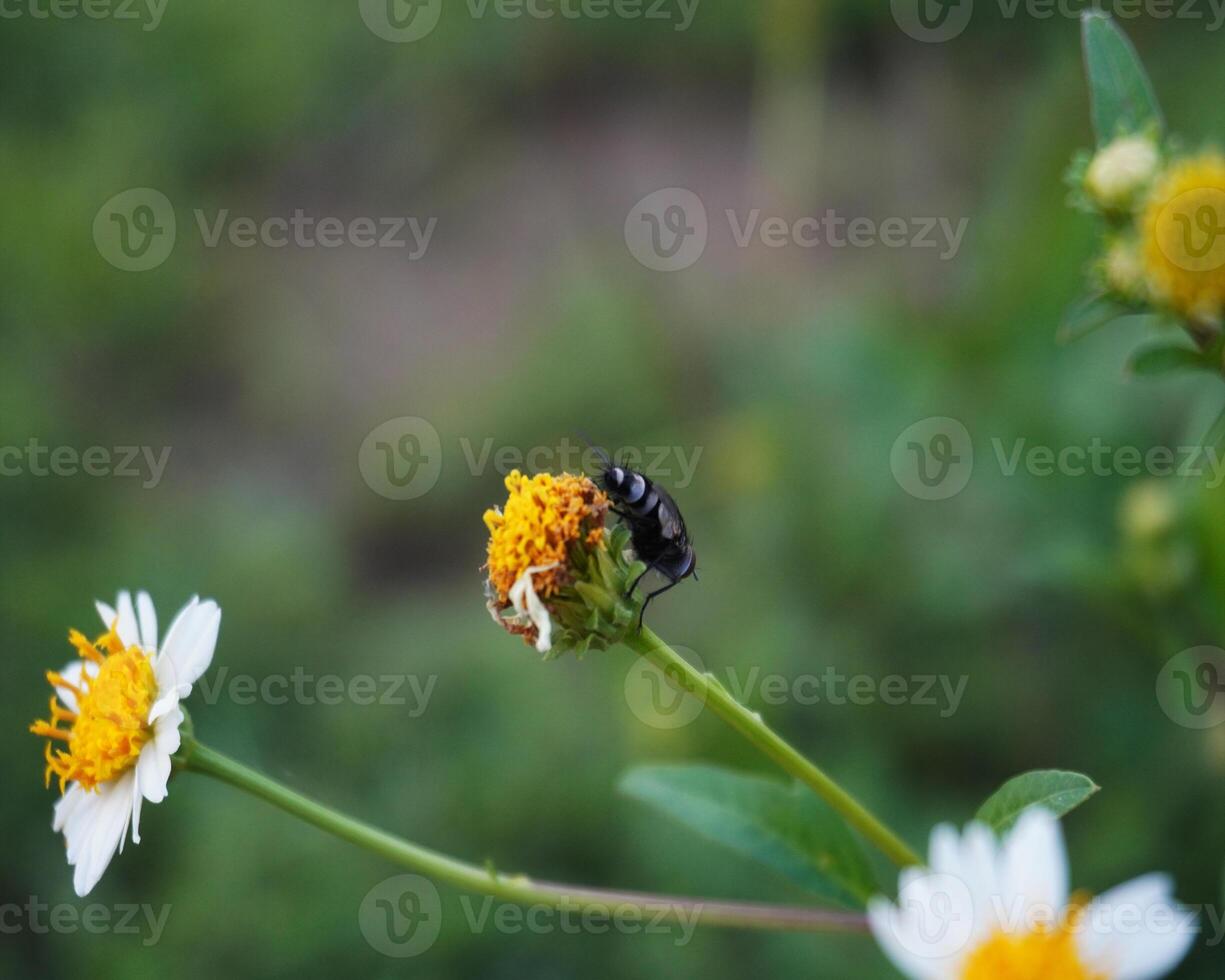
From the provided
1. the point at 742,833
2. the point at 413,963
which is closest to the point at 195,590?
the point at 413,963

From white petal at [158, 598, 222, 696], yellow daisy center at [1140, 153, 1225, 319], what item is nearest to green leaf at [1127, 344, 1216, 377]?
yellow daisy center at [1140, 153, 1225, 319]

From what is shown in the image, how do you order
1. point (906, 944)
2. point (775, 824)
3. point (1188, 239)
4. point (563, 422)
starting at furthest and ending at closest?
point (563, 422)
point (775, 824)
point (1188, 239)
point (906, 944)

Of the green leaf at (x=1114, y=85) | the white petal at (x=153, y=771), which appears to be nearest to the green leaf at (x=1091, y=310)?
the green leaf at (x=1114, y=85)

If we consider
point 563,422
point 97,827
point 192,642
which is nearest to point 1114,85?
point 192,642

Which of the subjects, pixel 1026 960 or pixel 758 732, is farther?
pixel 758 732

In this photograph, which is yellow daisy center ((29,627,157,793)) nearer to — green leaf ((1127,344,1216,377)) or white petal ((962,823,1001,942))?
white petal ((962,823,1001,942))

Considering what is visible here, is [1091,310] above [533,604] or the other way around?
above

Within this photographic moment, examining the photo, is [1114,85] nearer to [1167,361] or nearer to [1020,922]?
[1167,361]

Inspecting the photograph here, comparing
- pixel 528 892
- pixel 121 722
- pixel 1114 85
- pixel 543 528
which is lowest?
pixel 528 892
